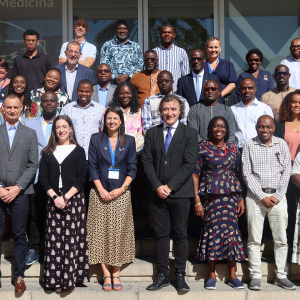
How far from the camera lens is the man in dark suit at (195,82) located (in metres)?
6.04

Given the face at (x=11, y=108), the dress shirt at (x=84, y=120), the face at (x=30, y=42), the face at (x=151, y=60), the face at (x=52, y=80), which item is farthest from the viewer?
the face at (x=30, y=42)

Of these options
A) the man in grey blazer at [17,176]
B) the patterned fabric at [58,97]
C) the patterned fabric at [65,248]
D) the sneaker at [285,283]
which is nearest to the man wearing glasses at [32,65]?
the patterned fabric at [58,97]

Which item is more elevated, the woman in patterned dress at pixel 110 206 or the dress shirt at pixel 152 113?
the dress shirt at pixel 152 113

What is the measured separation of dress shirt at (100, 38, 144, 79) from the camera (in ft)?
22.3

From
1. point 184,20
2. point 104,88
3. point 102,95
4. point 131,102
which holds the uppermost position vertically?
point 184,20

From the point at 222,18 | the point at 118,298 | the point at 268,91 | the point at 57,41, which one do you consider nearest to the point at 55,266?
the point at 118,298

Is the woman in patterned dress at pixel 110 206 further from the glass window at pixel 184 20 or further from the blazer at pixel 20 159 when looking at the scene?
the glass window at pixel 184 20

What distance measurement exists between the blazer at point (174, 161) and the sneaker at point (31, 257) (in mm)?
1643

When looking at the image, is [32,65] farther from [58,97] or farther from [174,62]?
[174,62]

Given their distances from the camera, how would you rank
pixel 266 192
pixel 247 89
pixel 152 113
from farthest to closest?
pixel 247 89, pixel 152 113, pixel 266 192

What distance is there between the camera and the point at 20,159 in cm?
470

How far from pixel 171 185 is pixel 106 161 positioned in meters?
0.82

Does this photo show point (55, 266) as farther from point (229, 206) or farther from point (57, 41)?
point (57, 41)

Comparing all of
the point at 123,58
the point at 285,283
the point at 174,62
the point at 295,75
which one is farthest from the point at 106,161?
the point at 295,75
